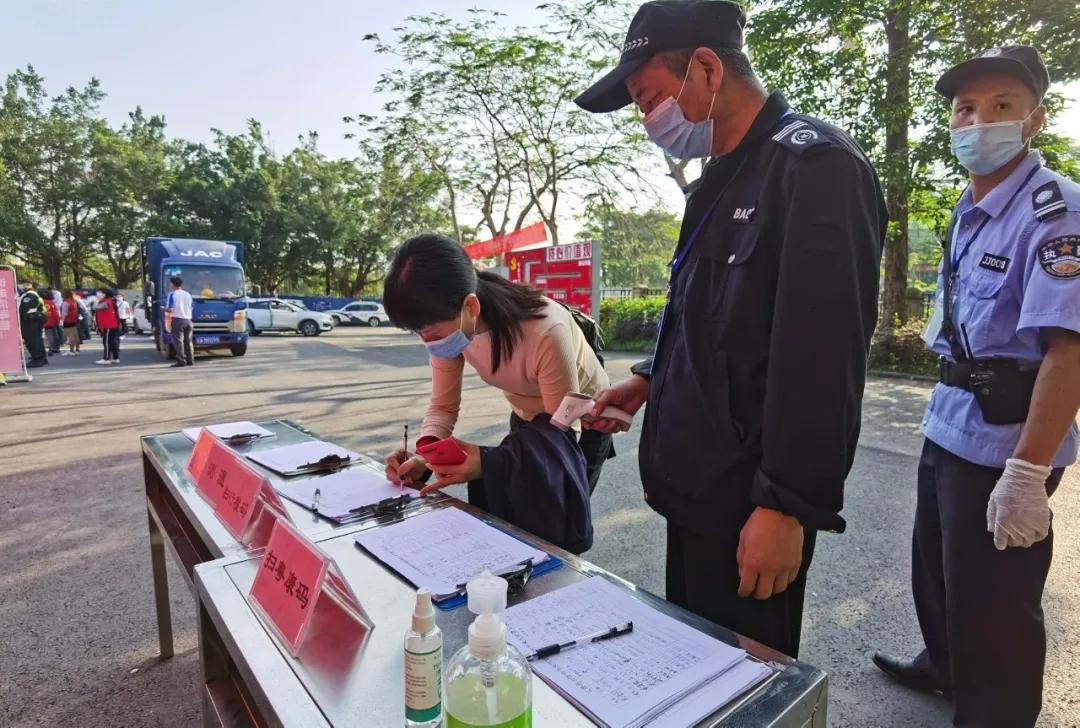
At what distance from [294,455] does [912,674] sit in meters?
2.19

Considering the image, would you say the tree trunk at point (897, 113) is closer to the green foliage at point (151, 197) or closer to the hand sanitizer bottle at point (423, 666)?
the hand sanitizer bottle at point (423, 666)

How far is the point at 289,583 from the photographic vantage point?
1016 millimetres

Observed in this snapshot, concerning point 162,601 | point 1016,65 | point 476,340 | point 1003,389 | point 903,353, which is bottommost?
point 162,601

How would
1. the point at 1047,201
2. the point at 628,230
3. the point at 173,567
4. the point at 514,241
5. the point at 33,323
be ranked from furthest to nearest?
the point at 628,230
the point at 514,241
the point at 33,323
the point at 173,567
the point at 1047,201

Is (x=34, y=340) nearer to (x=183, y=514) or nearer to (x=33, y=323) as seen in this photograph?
(x=33, y=323)

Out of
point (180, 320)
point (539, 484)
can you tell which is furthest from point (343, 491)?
point (180, 320)

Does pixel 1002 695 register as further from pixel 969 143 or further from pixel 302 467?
pixel 302 467

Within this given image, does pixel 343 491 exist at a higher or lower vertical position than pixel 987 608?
higher

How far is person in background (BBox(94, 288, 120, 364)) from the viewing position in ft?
34.5

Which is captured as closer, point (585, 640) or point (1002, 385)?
point (585, 640)

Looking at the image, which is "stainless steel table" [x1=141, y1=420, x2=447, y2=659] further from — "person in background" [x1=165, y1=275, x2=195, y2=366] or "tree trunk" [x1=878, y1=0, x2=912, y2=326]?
"person in background" [x1=165, y1=275, x2=195, y2=366]

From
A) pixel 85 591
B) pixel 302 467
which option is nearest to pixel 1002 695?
pixel 302 467

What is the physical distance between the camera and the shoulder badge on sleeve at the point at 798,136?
1.01 metres

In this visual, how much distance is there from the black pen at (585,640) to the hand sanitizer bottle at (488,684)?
0.76 ft
